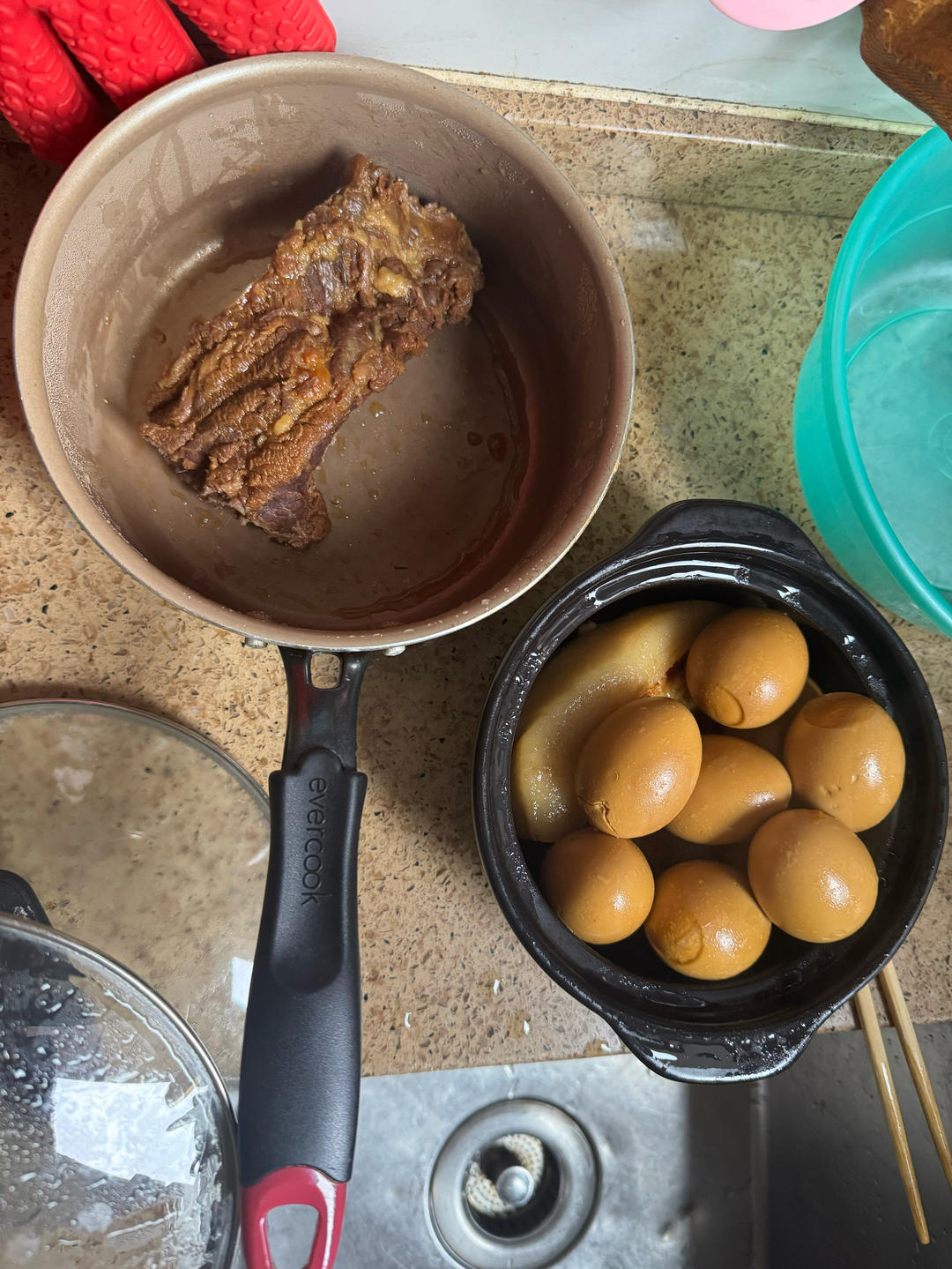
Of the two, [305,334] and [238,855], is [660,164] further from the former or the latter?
[238,855]

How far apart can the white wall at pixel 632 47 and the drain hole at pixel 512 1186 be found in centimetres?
120

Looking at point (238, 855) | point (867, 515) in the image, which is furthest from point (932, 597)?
point (238, 855)

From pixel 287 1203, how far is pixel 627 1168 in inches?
27.3

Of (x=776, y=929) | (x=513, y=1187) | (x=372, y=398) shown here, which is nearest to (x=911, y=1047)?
(x=776, y=929)

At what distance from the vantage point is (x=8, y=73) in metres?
0.59

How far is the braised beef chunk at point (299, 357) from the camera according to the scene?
0.70m

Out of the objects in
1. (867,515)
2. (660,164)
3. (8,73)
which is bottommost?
(867,515)

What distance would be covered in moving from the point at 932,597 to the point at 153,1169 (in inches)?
28.4

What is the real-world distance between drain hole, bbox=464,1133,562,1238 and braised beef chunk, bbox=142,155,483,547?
84 cm

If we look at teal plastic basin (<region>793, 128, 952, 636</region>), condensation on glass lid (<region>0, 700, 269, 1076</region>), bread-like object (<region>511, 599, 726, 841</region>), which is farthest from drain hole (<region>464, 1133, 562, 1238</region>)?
teal plastic basin (<region>793, 128, 952, 636</region>)

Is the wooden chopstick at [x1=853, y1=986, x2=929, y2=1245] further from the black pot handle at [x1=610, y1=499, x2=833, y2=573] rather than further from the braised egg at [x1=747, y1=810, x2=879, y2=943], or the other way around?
the black pot handle at [x1=610, y1=499, x2=833, y2=573]

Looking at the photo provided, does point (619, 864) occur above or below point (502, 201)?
below

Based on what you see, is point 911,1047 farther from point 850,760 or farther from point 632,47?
point 632,47

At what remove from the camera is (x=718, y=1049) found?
2.14ft
